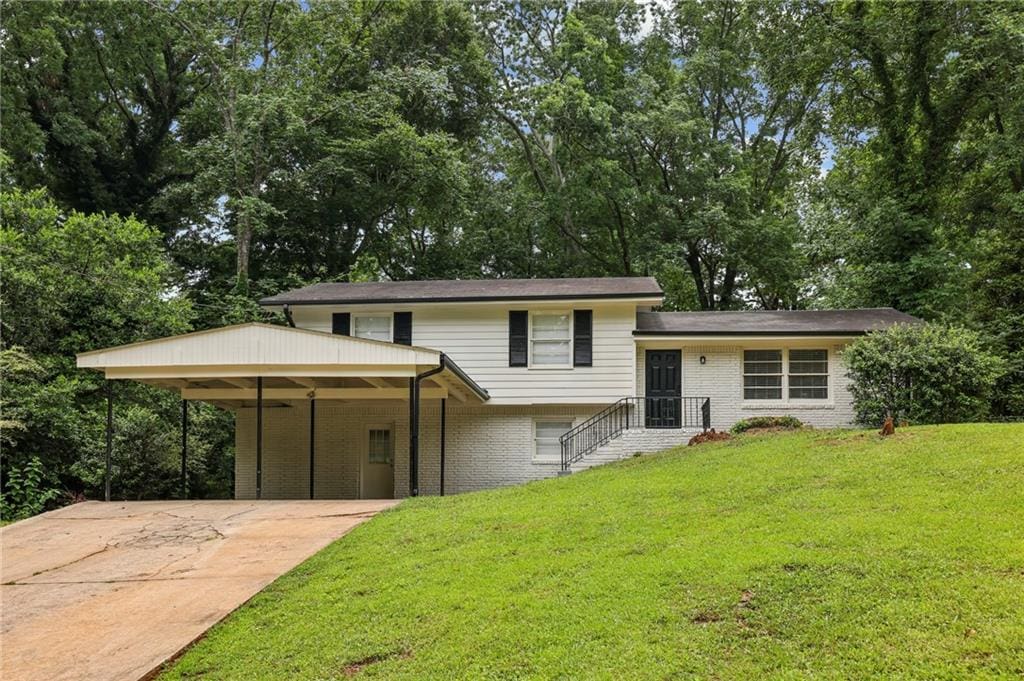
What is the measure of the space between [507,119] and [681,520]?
81.4 ft

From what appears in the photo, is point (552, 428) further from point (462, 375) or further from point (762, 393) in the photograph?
point (762, 393)

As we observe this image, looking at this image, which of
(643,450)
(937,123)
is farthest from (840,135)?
(643,450)

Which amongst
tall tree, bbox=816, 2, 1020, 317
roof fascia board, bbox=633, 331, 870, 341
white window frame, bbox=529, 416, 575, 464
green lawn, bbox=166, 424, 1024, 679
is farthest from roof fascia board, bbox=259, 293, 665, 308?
tall tree, bbox=816, 2, 1020, 317

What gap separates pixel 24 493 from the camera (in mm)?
14602

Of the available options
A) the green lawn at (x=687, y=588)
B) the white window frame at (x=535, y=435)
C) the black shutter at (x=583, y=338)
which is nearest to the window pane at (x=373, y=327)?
the white window frame at (x=535, y=435)

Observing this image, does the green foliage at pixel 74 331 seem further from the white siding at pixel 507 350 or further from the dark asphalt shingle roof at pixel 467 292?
the white siding at pixel 507 350

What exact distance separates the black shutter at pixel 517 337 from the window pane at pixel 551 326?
12.9 inches

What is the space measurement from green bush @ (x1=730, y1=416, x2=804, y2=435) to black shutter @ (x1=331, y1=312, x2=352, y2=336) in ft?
32.2

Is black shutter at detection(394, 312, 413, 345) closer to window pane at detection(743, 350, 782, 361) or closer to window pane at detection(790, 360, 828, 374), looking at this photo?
window pane at detection(743, 350, 782, 361)

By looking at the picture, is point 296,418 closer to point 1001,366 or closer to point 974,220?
point 1001,366

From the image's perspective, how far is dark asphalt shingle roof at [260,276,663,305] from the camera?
16438 millimetres

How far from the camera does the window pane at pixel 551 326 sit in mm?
16859

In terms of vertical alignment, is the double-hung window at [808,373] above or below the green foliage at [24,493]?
above

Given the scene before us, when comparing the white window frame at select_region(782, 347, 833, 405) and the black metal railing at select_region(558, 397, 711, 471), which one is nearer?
the black metal railing at select_region(558, 397, 711, 471)
